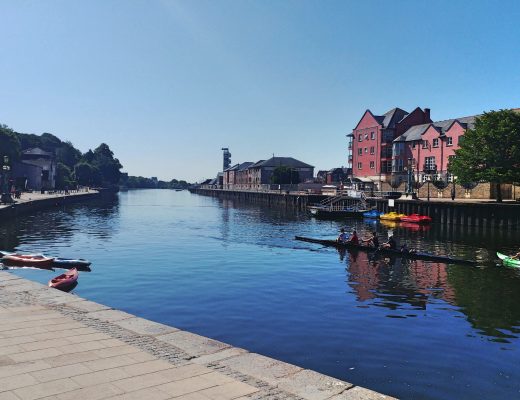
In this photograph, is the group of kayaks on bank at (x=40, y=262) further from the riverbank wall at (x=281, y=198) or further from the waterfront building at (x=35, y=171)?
the waterfront building at (x=35, y=171)

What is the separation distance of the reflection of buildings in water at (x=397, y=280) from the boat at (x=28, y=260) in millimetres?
18692

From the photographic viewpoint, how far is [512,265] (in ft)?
103

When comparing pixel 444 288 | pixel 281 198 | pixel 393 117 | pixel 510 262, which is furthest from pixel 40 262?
pixel 281 198

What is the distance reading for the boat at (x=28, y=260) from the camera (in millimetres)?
29000

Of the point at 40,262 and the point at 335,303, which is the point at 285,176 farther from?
the point at 335,303

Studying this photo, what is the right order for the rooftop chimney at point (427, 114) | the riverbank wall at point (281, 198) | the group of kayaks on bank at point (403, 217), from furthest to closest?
the riverbank wall at point (281, 198)
the rooftop chimney at point (427, 114)
the group of kayaks on bank at point (403, 217)

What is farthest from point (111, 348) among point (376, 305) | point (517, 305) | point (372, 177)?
point (372, 177)

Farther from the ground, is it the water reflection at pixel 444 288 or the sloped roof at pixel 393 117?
the sloped roof at pixel 393 117

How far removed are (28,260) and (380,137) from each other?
3484 inches

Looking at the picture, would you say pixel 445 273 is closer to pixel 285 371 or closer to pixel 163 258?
pixel 163 258

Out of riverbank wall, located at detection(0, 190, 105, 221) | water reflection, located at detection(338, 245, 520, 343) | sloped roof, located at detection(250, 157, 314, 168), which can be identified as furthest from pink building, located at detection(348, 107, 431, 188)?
water reflection, located at detection(338, 245, 520, 343)

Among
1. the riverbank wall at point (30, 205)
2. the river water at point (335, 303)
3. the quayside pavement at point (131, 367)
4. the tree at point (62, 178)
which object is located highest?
the tree at point (62, 178)

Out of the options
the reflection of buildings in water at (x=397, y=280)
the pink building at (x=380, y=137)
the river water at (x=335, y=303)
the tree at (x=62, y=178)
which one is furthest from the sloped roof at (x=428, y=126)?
the tree at (x=62, y=178)

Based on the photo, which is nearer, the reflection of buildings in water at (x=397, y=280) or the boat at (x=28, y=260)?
the reflection of buildings in water at (x=397, y=280)
